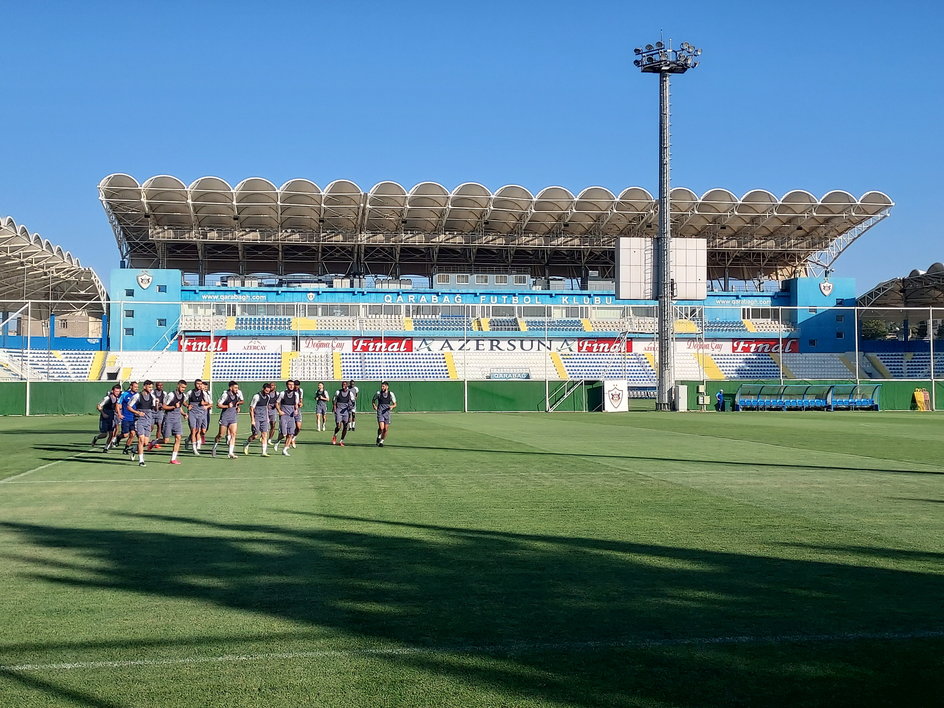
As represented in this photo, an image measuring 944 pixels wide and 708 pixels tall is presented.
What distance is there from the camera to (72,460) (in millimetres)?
18516

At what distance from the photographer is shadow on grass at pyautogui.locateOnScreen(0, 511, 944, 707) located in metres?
4.72

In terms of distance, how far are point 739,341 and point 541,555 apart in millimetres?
56085

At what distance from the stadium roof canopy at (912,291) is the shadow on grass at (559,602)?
188 ft

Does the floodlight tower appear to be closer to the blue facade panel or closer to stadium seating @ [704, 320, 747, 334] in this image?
stadium seating @ [704, 320, 747, 334]

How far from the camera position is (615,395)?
147 ft

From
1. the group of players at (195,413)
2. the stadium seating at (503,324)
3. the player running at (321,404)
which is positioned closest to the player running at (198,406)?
the group of players at (195,413)

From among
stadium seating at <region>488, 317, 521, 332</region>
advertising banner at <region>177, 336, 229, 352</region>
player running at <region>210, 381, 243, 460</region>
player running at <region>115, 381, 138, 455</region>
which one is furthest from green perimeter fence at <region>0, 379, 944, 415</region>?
player running at <region>210, 381, 243, 460</region>

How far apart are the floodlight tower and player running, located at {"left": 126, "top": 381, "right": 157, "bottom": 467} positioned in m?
30.3

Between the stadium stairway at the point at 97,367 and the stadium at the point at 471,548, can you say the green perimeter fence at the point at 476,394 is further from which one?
the stadium stairway at the point at 97,367

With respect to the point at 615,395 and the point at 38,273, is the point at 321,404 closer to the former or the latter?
the point at 615,395

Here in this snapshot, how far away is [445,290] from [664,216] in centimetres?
2477

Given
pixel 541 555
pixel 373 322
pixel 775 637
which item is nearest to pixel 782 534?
pixel 541 555

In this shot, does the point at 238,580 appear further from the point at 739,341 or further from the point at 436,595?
the point at 739,341

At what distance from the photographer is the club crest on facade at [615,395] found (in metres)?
44.8
